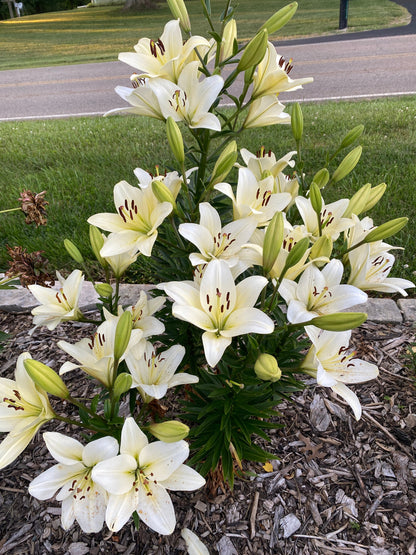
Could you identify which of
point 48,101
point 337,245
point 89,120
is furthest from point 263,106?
point 48,101

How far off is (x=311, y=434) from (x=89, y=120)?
5005mm

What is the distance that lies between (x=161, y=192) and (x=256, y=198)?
28cm

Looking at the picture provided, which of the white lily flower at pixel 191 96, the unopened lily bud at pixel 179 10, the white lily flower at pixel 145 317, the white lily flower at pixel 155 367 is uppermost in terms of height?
the unopened lily bud at pixel 179 10

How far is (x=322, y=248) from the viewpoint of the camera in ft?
3.48

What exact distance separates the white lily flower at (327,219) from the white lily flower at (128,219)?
379 mm

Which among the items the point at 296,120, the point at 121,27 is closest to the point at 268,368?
the point at 296,120

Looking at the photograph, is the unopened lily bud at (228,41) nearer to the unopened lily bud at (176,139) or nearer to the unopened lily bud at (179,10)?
the unopened lily bud at (179,10)

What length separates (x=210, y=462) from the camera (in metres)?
1.40

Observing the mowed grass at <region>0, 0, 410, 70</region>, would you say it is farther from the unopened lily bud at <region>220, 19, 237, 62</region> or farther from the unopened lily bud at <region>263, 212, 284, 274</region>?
the unopened lily bud at <region>263, 212, 284, 274</region>

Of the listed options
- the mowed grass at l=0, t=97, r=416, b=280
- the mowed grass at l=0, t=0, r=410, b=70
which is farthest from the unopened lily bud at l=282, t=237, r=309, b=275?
the mowed grass at l=0, t=0, r=410, b=70

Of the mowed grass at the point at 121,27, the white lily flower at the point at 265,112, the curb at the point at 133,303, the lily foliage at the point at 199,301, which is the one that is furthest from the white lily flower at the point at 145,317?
the mowed grass at the point at 121,27

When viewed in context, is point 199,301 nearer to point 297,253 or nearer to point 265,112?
point 297,253

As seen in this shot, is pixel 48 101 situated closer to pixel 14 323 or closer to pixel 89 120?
pixel 89 120

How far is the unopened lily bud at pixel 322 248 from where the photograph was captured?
1055 millimetres
